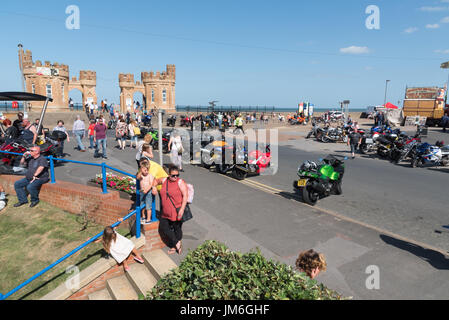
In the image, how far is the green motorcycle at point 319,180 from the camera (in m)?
8.05

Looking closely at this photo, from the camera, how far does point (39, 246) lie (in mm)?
6188

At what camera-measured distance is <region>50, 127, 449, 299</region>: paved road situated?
4.61 m

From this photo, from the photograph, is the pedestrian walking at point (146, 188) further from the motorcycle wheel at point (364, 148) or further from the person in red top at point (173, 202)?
the motorcycle wheel at point (364, 148)

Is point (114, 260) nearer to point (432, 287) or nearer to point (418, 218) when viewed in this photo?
point (432, 287)

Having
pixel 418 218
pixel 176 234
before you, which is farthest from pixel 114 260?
pixel 418 218

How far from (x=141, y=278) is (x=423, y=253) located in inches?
207

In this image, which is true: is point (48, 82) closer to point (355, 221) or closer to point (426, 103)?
point (355, 221)

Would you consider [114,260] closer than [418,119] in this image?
Yes

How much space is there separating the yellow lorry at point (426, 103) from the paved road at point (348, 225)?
21.3 m

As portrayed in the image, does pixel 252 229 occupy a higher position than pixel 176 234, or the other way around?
pixel 176 234

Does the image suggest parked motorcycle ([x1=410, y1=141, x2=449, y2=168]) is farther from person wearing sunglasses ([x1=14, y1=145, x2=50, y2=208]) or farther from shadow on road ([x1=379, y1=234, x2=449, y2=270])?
person wearing sunglasses ([x1=14, y1=145, x2=50, y2=208])
